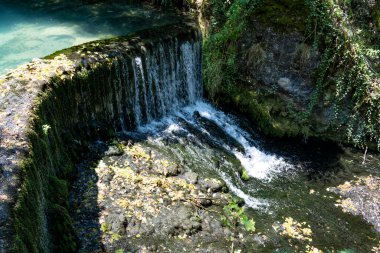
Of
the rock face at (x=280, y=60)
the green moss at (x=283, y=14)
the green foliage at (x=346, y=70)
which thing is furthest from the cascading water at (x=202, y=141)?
the green moss at (x=283, y=14)

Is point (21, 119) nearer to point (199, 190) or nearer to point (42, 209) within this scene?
point (42, 209)

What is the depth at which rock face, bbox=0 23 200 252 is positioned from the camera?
12.3 feet

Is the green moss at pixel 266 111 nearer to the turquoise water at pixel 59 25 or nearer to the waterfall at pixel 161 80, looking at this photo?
the waterfall at pixel 161 80

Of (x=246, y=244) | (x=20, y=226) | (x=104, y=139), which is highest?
(x=20, y=226)

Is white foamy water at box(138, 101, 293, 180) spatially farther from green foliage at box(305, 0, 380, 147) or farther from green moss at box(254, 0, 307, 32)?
green moss at box(254, 0, 307, 32)

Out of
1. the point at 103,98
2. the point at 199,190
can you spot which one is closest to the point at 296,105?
the point at 199,190

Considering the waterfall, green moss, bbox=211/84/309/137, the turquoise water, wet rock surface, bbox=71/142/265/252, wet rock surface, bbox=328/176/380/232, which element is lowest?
wet rock surface, bbox=328/176/380/232

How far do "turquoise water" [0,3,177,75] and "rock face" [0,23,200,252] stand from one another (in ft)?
4.71

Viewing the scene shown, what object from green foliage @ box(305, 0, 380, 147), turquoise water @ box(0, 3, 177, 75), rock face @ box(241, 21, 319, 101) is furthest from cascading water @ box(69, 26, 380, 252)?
turquoise water @ box(0, 3, 177, 75)

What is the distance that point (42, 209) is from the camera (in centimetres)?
431

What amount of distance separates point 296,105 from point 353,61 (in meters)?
1.50

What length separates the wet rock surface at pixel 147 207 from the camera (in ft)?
16.5

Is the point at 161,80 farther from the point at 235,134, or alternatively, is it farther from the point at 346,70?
the point at 346,70

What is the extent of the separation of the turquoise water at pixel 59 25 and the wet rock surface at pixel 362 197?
5.98 m
